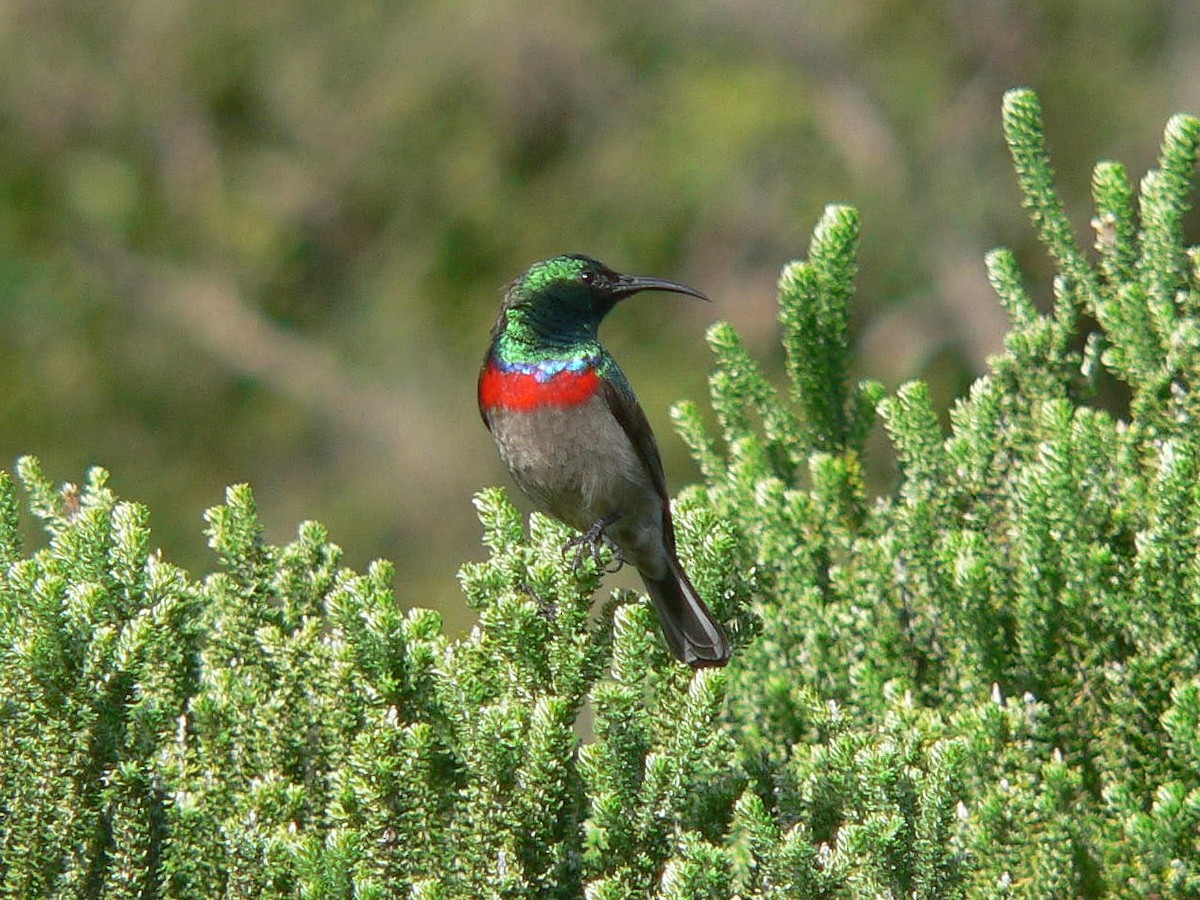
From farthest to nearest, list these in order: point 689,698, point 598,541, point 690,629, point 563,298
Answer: point 563,298
point 598,541
point 690,629
point 689,698

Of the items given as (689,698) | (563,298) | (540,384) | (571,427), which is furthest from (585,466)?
(689,698)

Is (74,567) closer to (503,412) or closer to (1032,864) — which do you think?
(503,412)

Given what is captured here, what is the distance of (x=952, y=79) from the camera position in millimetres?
10992

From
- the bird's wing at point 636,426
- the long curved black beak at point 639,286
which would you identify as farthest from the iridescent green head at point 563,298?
the bird's wing at point 636,426

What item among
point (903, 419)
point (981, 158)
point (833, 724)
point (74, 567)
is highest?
point (981, 158)

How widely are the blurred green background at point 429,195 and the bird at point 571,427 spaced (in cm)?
539

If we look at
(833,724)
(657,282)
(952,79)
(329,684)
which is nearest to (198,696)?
(329,684)

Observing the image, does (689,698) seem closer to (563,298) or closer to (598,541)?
(598,541)

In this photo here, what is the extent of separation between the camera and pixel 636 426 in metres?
4.07

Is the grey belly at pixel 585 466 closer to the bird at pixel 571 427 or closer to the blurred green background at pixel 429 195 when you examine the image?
the bird at pixel 571 427

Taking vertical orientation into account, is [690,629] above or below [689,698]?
above

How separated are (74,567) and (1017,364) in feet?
6.74

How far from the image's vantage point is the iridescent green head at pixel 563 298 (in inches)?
164

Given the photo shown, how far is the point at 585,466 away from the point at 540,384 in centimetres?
24
